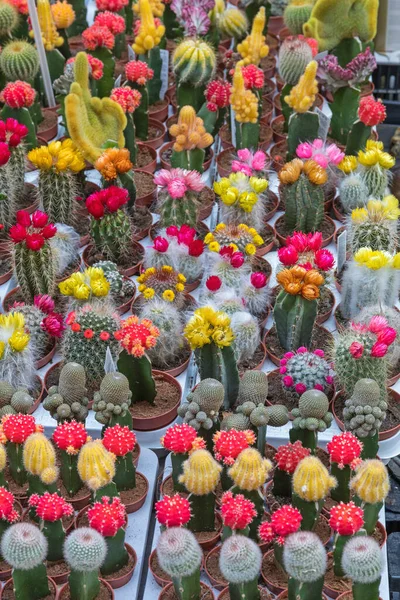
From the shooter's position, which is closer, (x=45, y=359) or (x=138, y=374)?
(x=138, y=374)

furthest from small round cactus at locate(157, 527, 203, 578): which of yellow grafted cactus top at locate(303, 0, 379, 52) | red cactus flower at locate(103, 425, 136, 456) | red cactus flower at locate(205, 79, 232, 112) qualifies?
yellow grafted cactus top at locate(303, 0, 379, 52)

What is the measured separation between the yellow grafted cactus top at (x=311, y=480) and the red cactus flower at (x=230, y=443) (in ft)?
0.65

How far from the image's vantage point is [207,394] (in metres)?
3.03

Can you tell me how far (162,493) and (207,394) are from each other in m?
0.41

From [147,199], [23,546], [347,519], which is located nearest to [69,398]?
[23,546]

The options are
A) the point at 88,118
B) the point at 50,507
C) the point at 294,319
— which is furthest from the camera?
the point at 88,118

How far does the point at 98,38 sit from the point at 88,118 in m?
0.78

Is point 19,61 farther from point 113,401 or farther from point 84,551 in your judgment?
point 84,551

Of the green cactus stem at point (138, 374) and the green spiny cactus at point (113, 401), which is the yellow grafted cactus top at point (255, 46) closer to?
the green cactus stem at point (138, 374)

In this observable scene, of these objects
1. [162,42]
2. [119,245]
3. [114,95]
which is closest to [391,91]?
[162,42]

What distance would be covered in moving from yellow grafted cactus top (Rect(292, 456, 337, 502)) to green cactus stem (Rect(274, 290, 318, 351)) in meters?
0.86

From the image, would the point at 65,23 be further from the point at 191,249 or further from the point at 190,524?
the point at 190,524

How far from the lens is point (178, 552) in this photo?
2479mm

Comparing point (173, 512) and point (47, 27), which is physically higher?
point (47, 27)
